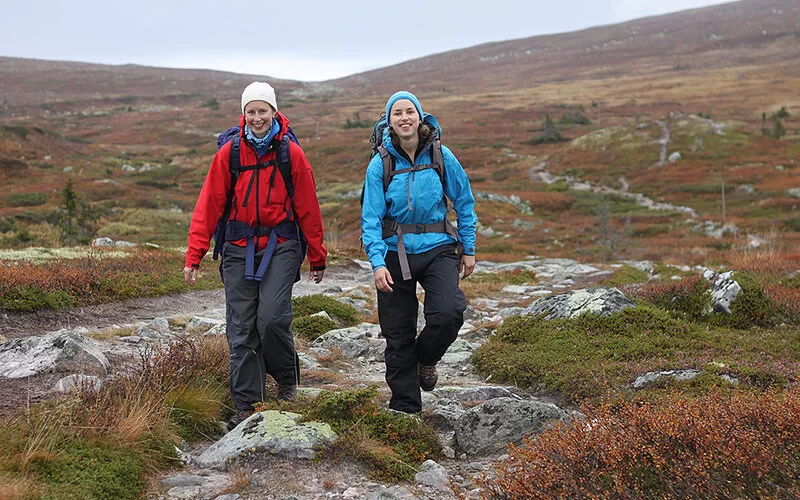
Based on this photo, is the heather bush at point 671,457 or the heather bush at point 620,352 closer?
the heather bush at point 671,457

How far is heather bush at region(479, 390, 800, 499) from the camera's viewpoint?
296 cm

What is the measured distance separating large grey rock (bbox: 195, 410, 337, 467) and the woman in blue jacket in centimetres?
102

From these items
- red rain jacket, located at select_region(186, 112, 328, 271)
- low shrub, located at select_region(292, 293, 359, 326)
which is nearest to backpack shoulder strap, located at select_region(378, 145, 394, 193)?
red rain jacket, located at select_region(186, 112, 328, 271)

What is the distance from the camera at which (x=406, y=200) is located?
521cm

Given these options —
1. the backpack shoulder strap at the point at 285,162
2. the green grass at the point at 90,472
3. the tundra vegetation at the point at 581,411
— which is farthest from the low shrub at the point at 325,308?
the green grass at the point at 90,472

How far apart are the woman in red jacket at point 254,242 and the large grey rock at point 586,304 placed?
4278 mm

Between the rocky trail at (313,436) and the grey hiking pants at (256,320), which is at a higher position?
the grey hiking pants at (256,320)

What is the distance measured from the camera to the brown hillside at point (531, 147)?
31.3 metres

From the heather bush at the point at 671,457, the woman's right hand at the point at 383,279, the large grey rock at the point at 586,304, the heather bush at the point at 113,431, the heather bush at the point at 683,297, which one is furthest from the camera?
the heather bush at the point at 683,297

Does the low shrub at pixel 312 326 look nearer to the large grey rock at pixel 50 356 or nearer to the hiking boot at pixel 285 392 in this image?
the large grey rock at pixel 50 356

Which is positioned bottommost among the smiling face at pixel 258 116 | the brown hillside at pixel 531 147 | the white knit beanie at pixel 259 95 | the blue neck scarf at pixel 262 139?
the brown hillside at pixel 531 147

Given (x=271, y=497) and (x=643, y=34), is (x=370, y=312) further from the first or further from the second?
(x=643, y=34)

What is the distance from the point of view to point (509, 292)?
14672 millimetres

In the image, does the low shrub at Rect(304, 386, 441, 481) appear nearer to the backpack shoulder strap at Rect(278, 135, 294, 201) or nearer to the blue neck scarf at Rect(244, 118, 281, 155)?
the backpack shoulder strap at Rect(278, 135, 294, 201)
